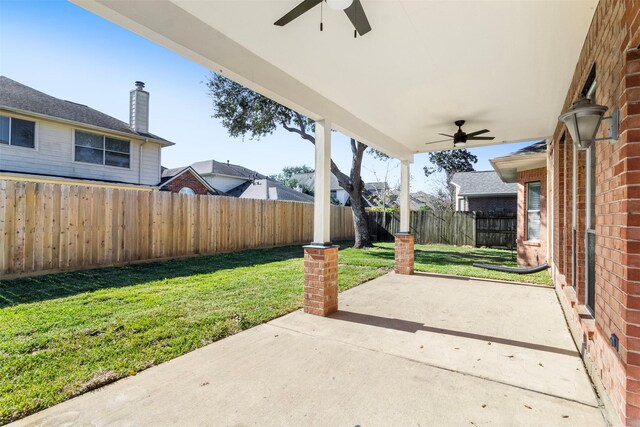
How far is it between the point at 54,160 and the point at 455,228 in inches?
618

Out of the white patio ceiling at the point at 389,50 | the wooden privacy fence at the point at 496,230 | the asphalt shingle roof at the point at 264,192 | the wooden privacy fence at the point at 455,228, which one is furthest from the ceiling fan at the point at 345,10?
the asphalt shingle roof at the point at 264,192

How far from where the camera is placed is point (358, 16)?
253 cm

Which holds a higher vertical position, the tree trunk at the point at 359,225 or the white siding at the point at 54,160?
the white siding at the point at 54,160

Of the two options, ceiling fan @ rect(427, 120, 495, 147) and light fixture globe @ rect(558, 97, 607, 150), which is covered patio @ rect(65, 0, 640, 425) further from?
ceiling fan @ rect(427, 120, 495, 147)

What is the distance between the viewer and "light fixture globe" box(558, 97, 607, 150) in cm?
217

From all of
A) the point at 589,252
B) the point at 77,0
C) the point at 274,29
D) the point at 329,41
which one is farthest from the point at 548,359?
the point at 77,0

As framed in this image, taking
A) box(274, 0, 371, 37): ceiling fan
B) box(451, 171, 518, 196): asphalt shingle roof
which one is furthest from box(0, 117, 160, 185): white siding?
box(451, 171, 518, 196): asphalt shingle roof

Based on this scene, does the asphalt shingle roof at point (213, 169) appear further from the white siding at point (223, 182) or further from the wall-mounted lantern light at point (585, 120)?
the wall-mounted lantern light at point (585, 120)

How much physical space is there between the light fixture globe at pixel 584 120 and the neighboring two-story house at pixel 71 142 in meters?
12.5

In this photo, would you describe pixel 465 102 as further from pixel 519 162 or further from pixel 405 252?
pixel 519 162

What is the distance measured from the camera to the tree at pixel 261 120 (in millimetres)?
11898

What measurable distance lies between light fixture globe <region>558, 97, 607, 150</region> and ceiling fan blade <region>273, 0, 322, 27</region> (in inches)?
79.8

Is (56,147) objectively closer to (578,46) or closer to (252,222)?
(252,222)

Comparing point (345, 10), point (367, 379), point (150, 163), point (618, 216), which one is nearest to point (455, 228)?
point (367, 379)
